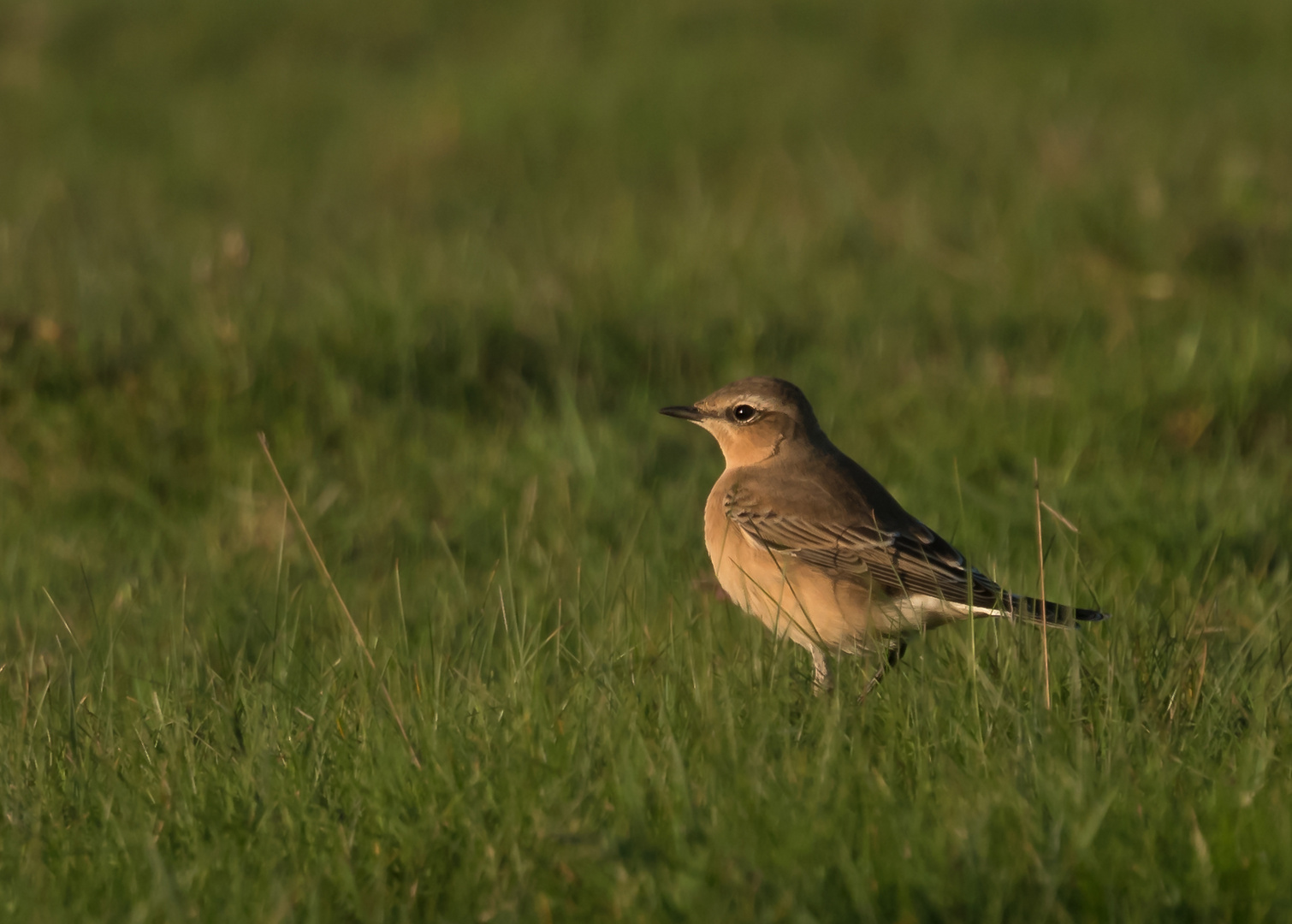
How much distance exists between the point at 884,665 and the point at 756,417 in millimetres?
1526

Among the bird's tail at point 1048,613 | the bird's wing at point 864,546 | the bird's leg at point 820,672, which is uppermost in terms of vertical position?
the bird's tail at point 1048,613

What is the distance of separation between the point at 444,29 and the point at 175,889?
15570mm

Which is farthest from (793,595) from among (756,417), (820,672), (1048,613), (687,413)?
(687,413)

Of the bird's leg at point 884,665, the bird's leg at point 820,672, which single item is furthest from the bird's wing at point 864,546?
the bird's leg at point 820,672

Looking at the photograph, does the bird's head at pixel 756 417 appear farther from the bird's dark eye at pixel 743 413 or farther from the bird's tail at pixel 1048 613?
the bird's tail at pixel 1048 613

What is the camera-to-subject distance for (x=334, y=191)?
11945 millimetres

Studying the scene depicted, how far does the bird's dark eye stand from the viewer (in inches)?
216

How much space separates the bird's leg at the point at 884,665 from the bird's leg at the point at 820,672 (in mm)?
140

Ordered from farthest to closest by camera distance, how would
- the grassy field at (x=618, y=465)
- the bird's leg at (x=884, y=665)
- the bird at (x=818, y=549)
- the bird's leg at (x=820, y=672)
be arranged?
the bird at (x=818, y=549), the bird's leg at (x=820, y=672), the bird's leg at (x=884, y=665), the grassy field at (x=618, y=465)

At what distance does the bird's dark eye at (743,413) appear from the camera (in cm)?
549

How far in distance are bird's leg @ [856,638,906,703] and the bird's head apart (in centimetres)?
93

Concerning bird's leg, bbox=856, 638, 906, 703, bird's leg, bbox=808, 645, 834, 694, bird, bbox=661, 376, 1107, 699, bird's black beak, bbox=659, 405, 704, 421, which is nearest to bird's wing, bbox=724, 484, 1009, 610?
bird, bbox=661, 376, 1107, 699

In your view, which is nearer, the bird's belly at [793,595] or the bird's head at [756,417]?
the bird's belly at [793,595]

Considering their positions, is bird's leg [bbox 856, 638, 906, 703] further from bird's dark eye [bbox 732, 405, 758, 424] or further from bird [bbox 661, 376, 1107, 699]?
bird's dark eye [bbox 732, 405, 758, 424]
